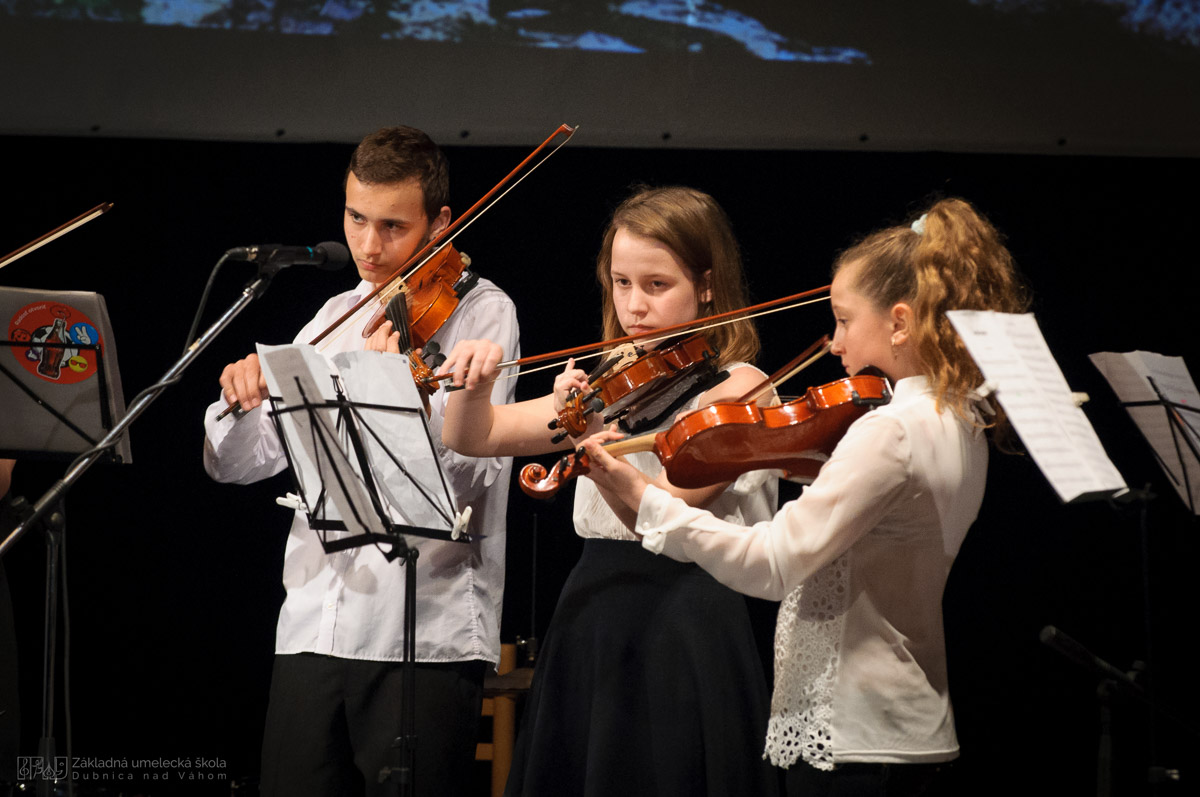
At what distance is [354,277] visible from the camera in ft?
12.5

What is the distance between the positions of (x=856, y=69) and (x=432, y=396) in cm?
190

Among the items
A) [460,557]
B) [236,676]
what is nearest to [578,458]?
[460,557]

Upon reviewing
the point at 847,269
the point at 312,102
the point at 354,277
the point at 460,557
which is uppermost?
the point at 312,102

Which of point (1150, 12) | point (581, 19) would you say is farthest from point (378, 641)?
point (1150, 12)

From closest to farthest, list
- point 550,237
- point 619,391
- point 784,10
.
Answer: point 619,391, point 784,10, point 550,237

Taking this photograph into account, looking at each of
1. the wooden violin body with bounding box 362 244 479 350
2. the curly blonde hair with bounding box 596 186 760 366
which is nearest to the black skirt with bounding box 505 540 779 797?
the curly blonde hair with bounding box 596 186 760 366

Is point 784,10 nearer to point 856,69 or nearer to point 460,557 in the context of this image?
point 856,69

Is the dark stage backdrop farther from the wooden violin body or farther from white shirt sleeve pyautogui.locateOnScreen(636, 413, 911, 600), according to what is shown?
white shirt sleeve pyautogui.locateOnScreen(636, 413, 911, 600)

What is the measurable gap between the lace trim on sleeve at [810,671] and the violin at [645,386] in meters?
0.46

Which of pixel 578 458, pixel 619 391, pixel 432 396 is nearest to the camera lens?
pixel 578 458

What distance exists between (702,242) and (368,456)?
29.8 inches

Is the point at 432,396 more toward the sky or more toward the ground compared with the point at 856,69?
more toward the ground

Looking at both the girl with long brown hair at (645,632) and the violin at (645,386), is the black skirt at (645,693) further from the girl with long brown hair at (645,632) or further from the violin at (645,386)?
the violin at (645,386)

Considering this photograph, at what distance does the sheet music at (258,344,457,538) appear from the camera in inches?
61.3
